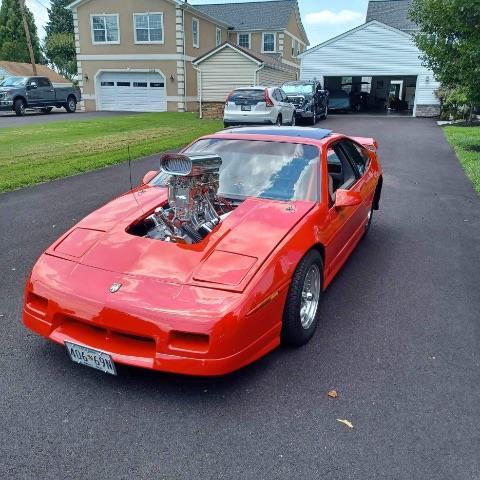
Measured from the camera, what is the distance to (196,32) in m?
28.5

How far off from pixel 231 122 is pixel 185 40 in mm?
12309

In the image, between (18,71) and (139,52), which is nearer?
(139,52)

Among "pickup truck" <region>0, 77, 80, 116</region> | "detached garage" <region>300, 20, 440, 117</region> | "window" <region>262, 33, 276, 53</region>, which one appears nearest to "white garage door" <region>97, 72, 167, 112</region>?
"pickup truck" <region>0, 77, 80, 116</region>

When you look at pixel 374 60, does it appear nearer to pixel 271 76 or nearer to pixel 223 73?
pixel 271 76

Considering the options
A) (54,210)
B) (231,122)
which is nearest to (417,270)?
(54,210)

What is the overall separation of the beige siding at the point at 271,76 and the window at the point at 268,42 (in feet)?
18.1

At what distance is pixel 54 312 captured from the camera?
2969mm

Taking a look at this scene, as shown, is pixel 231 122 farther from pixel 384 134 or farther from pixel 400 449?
pixel 400 449

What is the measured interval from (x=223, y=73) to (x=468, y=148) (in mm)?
14635

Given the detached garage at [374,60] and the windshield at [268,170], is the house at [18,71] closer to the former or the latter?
the detached garage at [374,60]

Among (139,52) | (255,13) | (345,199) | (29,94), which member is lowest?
(29,94)

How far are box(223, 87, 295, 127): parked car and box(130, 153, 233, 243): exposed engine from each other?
45.1 feet

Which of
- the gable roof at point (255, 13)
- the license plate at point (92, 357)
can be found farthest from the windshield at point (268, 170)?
the gable roof at point (255, 13)

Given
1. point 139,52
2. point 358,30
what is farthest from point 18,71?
point 358,30
